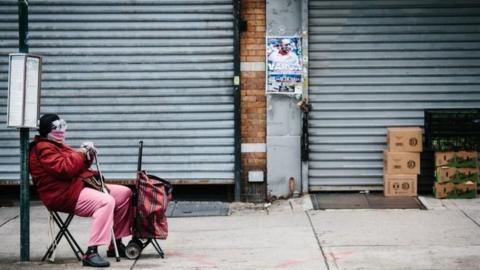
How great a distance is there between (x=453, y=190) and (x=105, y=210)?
548cm

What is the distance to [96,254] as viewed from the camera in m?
8.22

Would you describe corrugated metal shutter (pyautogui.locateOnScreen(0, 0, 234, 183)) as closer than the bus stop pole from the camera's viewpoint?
No

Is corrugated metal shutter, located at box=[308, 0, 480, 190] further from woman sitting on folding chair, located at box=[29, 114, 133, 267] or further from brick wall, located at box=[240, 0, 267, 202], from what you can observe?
woman sitting on folding chair, located at box=[29, 114, 133, 267]

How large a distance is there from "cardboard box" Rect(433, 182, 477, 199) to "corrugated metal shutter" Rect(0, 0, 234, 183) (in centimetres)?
291

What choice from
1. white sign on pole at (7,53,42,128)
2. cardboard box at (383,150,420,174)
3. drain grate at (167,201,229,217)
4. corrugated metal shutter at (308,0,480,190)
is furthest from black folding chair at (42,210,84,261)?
cardboard box at (383,150,420,174)

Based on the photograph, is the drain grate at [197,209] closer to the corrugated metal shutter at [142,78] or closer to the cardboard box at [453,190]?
the corrugated metal shutter at [142,78]

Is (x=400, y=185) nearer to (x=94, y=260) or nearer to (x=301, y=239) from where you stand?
(x=301, y=239)

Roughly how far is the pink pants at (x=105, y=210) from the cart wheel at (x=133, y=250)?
4.9 inches

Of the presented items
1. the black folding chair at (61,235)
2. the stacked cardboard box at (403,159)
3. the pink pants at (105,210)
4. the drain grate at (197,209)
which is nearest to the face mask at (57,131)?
the pink pants at (105,210)

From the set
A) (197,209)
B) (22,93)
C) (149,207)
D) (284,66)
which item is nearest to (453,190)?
(284,66)

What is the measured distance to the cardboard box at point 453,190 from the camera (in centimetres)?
1166

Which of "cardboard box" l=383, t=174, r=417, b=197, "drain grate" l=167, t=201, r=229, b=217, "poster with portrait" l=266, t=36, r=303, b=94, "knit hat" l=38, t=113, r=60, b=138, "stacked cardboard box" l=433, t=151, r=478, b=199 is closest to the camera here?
"knit hat" l=38, t=113, r=60, b=138

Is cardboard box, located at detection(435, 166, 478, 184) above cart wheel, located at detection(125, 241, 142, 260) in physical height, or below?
above

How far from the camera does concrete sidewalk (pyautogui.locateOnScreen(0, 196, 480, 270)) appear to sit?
330 inches
